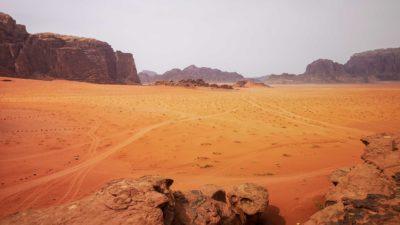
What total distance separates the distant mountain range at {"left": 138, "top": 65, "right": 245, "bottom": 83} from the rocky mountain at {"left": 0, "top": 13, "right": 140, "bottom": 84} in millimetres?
73464

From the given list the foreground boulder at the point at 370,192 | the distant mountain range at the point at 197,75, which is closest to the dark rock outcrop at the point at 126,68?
the foreground boulder at the point at 370,192

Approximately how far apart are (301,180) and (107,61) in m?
57.4

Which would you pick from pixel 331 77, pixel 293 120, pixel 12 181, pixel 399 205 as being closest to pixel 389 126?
pixel 293 120

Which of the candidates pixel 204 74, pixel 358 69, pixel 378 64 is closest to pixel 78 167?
pixel 378 64

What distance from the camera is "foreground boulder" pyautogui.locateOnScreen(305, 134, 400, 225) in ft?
10.4

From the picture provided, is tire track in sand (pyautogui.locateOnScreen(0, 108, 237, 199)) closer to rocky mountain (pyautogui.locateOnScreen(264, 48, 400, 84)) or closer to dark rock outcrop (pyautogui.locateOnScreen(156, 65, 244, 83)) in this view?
rocky mountain (pyautogui.locateOnScreen(264, 48, 400, 84))

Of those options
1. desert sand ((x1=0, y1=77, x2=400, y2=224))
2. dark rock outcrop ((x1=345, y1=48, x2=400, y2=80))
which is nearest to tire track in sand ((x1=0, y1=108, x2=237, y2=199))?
desert sand ((x1=0, y1=77, x2=400, y2=224))

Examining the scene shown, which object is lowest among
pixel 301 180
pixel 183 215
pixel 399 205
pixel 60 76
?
pixel 301 180

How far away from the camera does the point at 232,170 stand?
292 inches

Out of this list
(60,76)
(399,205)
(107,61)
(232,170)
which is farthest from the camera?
(107,61)

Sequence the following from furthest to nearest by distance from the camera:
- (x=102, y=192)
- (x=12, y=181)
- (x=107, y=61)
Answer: (x=107, y=61), (x=12, y=181), (x=102, y=192)

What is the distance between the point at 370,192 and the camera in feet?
12.2

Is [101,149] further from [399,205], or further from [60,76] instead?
[60,76]

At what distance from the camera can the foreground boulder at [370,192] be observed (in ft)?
10.4
